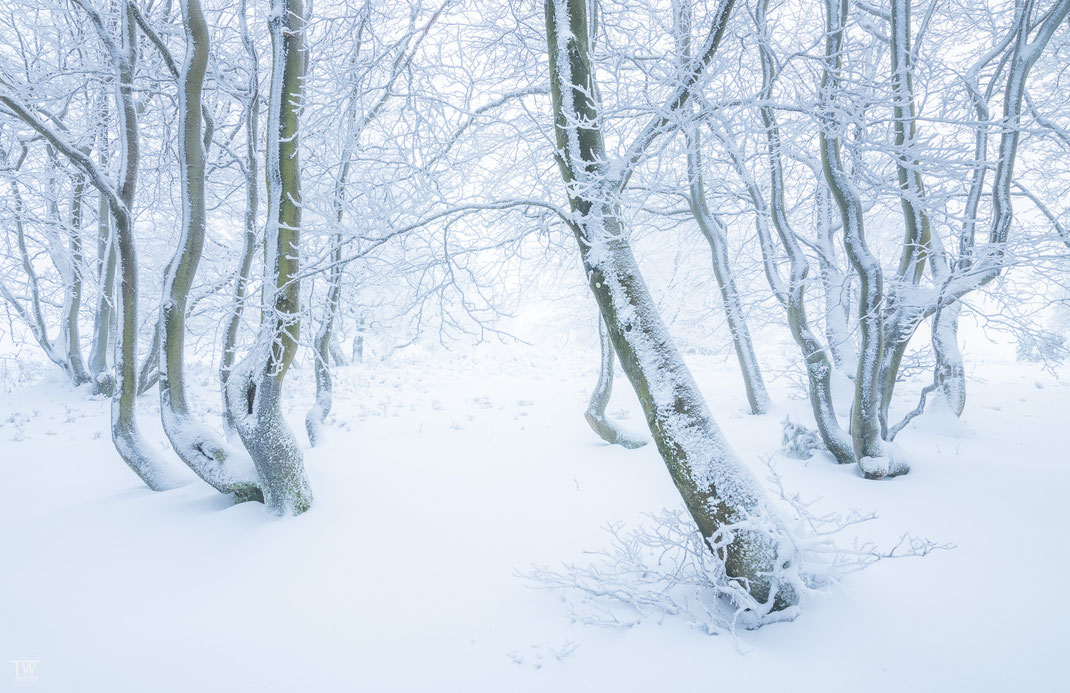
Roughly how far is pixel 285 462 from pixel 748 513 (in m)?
3.52

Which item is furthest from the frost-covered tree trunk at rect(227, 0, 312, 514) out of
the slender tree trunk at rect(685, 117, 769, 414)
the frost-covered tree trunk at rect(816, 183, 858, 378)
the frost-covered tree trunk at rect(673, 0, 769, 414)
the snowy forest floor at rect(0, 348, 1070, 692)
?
the frost-covered tree trunk at rect(816, 183, 858, 378)

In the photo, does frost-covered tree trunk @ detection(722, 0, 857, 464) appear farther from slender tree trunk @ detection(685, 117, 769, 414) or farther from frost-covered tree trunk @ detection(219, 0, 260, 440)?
frost-covered tree trunk @ detection(219, 0, 260, 440)

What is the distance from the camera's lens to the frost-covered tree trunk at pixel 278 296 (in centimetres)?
374

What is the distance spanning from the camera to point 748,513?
8.59 ft

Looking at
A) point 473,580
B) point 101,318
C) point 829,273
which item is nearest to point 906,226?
point 829,273

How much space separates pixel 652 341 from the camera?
2838mm

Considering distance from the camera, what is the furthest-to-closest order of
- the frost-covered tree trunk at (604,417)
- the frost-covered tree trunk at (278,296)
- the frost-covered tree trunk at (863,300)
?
the frost-covered tree trunk at (604,417)
the frost-covered tree trunk at (863,300)
the frost-covered tree trunk at (278,296)

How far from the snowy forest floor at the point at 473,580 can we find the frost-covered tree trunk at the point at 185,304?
36cm

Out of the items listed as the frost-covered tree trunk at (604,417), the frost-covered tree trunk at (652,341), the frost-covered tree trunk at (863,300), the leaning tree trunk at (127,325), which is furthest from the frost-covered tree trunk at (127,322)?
the frost-covered tree trunk at (863,300)

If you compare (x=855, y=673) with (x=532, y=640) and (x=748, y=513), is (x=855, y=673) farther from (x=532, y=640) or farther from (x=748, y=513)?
(x=532, y=640)

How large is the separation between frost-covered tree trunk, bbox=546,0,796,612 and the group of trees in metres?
0.02

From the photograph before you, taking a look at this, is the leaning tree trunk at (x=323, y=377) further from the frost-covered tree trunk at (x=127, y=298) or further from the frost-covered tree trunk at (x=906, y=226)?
the frost-covered tree trunk at (x=906, y=226)

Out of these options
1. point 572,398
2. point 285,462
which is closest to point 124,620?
point 285,462

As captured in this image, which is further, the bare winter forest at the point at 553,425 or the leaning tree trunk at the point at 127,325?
the leaning tree trunk at the point at 127,325
